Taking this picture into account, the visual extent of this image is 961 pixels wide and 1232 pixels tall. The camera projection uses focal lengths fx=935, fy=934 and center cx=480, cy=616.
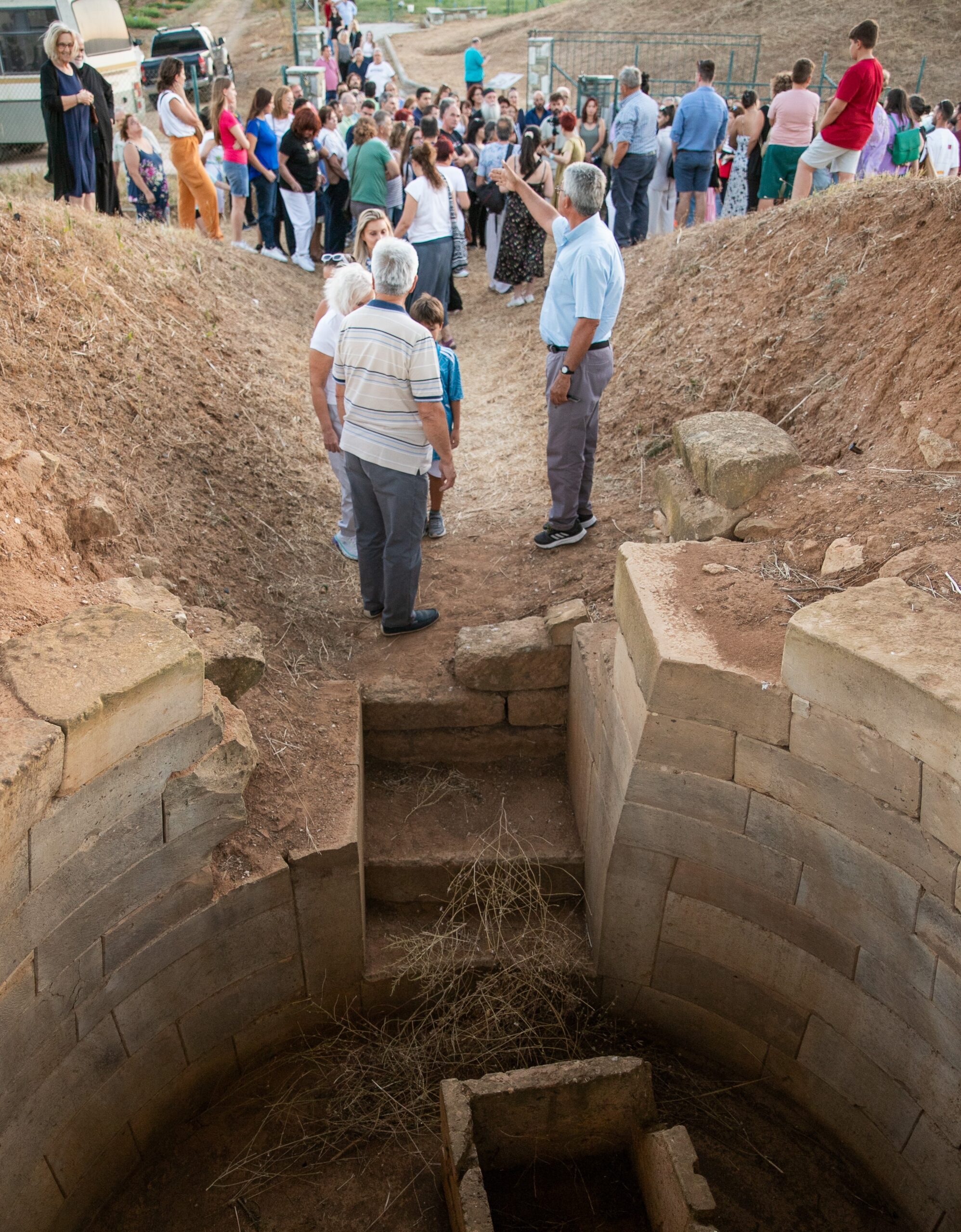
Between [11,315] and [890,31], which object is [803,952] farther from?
[890,31]

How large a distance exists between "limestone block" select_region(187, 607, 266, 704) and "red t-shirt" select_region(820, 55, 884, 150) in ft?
20.9

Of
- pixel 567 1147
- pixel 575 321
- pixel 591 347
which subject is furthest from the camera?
pixel 591 347

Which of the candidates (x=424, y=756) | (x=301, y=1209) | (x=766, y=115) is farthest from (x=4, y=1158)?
(x=766, y=115)

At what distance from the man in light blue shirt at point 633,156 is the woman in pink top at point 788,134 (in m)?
1.27

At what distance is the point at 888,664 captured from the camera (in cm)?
352

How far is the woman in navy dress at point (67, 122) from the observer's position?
7.66 m

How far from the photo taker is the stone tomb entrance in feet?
13.3

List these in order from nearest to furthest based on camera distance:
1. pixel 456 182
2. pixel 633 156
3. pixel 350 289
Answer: pixel 350 289
pixel 456 182
pixel 633 156

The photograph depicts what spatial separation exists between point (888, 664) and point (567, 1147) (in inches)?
110

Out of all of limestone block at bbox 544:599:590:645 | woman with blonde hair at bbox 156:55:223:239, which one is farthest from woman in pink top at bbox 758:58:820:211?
woman with blonde hair at bbox 156:55:223:239

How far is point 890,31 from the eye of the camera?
22391 millimetres

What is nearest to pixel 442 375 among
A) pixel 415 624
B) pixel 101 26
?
pixel 415 624

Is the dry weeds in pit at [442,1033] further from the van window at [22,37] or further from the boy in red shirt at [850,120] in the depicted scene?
the van window at [22,37]

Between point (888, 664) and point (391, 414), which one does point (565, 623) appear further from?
point (888, 664)
